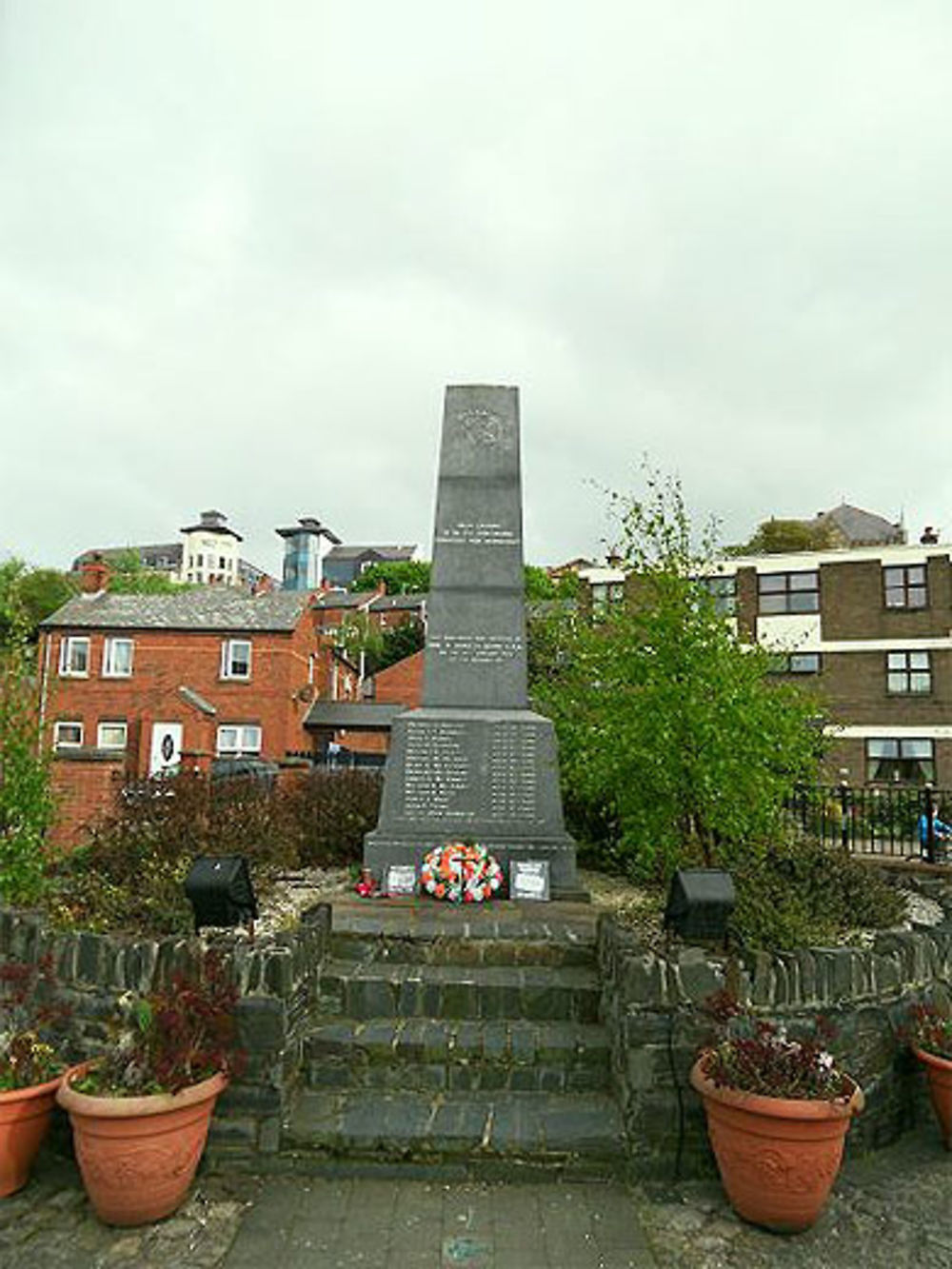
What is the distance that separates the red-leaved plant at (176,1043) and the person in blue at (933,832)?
30.4 ft

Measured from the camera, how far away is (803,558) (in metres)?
29.6

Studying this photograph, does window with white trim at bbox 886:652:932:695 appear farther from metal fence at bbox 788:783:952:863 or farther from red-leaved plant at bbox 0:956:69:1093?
red-leaved plant at bbox 0:956:69:1093

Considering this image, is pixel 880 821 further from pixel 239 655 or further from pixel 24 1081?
pixel 239 655

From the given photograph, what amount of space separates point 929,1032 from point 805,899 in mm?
1537

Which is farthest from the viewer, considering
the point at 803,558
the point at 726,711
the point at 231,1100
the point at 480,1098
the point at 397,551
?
the point at 397,551

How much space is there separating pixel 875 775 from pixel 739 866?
Answer: 23965 mm

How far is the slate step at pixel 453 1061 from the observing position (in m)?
4.77

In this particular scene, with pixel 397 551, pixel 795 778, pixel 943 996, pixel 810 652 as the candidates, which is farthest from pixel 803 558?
pixel 397 551

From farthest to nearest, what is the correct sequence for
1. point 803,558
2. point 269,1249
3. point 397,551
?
point 397,551 < point 803,558 < point 269,1249

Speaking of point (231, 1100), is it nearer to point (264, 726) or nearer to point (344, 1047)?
point (344, 1047)

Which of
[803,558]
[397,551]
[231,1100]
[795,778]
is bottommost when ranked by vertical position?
[231,1100]

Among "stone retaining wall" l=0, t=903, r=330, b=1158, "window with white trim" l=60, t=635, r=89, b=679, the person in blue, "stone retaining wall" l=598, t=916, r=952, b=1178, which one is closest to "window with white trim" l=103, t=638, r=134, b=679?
"window with white trim" l=60, t=635, r=89, b=679

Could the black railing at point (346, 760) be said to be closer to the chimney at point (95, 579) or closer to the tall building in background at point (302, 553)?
the chimney at point (95, 579)

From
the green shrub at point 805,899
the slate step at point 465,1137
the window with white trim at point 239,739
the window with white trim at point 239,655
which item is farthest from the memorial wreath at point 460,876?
the window with white trim at point 239,655
